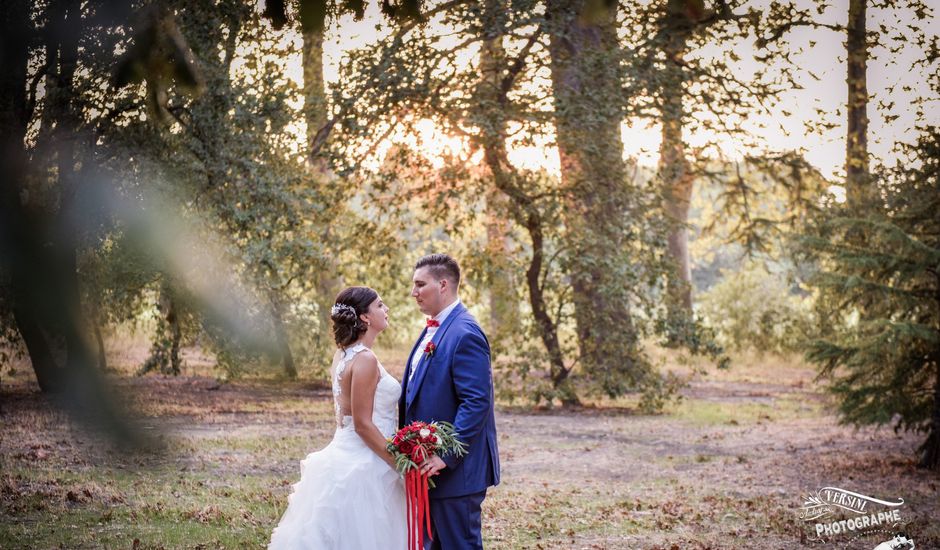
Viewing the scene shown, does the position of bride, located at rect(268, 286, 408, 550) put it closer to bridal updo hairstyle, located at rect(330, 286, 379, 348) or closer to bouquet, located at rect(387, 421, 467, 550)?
bridal updo hairstyle, located at rect(330, 286, 379, 348)

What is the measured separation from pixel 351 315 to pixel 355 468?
827mm

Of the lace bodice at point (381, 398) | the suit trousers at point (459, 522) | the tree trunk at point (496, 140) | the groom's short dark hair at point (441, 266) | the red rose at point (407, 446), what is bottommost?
the suit trousers at point (459, 522)

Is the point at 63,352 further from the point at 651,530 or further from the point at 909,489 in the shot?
the point at 909,489

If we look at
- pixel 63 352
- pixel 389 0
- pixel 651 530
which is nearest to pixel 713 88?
pixel 651 530

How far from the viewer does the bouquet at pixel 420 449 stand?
14.7 feet

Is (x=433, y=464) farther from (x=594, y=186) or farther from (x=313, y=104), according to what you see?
(x=594, y=186)

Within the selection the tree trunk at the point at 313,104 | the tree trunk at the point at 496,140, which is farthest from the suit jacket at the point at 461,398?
the tree trunk at the point at 496,140

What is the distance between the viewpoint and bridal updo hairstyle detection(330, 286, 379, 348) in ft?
17.1

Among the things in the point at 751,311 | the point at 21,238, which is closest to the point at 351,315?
the point at 21,238

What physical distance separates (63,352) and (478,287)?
46.9ft

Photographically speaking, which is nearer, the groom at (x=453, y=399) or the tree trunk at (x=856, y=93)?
the groom at (x=453, y=399)

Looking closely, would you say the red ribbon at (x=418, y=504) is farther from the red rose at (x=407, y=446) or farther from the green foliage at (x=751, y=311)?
the green foliage at (x=751, y=311)

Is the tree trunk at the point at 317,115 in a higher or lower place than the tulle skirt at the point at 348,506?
higher

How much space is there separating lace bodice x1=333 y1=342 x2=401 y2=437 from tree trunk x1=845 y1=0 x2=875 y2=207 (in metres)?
10.1
